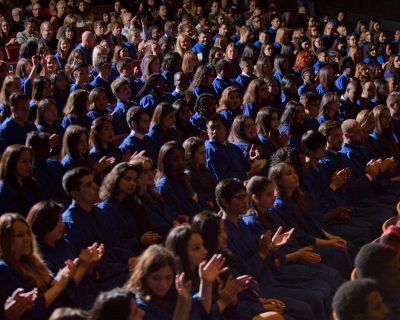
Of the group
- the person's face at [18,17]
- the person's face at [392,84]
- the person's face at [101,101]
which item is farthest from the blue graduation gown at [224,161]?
the person's face at [18,17]

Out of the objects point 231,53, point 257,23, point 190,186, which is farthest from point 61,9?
point 190,186

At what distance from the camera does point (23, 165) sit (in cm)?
543

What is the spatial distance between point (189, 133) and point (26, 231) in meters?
3.60

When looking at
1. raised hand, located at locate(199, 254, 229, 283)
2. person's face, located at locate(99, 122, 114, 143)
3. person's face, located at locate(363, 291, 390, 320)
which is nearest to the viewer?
person's face, located at locate(363, 291, 390, 320)

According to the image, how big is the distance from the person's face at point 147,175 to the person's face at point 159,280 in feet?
5.47

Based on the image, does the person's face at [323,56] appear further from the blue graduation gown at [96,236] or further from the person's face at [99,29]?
the blue graduation gown at [96,236]

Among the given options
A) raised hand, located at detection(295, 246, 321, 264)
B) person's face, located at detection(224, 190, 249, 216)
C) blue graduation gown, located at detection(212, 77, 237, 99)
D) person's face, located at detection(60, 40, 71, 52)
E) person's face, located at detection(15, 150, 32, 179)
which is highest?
person's face, located at detection(60, 40, 71, 52)

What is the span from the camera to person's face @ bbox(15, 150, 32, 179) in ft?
17.7

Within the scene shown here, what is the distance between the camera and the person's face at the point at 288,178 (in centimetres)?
555

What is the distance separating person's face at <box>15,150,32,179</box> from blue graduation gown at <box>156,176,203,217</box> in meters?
0.99

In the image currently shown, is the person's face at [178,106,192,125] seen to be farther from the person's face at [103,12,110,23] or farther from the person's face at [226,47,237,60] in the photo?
the person's face at [103,12,110,23]

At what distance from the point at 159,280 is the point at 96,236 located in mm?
1257

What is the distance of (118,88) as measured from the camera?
323 inches

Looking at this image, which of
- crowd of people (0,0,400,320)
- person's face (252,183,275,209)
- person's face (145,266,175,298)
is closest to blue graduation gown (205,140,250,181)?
crowd of people (0,0,400,320)
